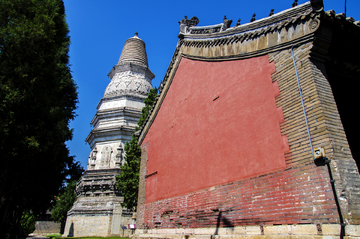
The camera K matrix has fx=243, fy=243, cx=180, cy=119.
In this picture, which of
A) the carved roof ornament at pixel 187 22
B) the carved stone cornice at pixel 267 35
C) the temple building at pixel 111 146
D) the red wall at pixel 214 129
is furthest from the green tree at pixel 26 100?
the temple building at pixel 111 146

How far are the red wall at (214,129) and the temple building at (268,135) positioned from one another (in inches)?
1.3

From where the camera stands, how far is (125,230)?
20.3 metres

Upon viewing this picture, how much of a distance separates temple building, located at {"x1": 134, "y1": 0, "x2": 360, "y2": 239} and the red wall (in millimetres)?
34

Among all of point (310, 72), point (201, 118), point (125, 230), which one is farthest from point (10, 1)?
point (125, 230)

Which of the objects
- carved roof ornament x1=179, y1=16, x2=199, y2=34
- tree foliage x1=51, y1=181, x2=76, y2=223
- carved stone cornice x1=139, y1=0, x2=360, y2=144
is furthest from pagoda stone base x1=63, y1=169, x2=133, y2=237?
carved stone cornice x1=139, y1=0, x2=360, y2=144

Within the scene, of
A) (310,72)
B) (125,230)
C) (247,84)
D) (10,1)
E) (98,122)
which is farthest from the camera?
(98,122)

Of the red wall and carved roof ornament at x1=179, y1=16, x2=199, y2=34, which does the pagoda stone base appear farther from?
carved roof ornament at x1=179, y1=16, x2=199, y2=34

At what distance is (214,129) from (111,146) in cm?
Result: 1892

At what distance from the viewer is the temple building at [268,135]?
4.65 meters

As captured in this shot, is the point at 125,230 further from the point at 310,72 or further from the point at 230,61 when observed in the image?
the point at 310,72

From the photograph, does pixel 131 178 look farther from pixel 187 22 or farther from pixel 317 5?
pixel 317 5

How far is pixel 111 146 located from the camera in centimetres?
2470

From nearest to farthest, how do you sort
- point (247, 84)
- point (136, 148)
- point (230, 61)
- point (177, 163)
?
point (247, 84), point (230, 61), point (177, 163), point (136, 148)

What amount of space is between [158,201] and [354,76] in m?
7.88
